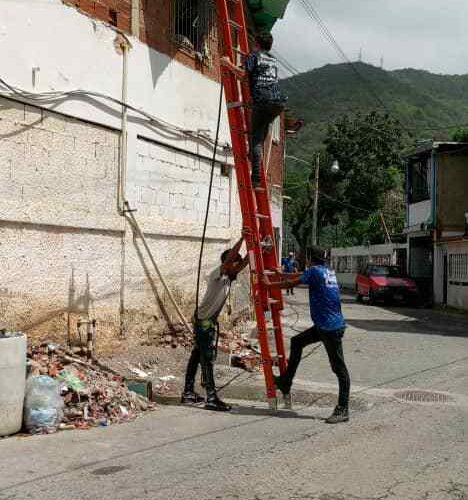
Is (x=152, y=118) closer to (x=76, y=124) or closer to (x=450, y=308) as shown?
(x=76, y=124)

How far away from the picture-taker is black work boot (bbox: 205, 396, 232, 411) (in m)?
8.12

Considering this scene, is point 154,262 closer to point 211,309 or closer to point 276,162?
point 211,309

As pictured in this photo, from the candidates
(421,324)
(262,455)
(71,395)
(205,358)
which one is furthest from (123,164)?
(421,324)

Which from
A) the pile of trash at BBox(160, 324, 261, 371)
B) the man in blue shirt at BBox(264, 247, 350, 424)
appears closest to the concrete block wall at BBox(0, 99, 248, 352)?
the pile of trash at BBox(160, 324, 261, 371)

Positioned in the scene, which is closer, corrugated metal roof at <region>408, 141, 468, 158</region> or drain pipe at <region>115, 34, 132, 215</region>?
drain pipe at <region>115, 34, 132, 215</region>

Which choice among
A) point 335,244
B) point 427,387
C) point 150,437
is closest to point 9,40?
point 150,437

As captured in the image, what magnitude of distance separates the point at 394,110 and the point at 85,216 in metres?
78.2

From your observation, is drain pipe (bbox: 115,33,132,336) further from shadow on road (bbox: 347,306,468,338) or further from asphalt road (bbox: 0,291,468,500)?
shadow on road (bbox: 347,306,468,338)

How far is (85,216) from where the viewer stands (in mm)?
9703

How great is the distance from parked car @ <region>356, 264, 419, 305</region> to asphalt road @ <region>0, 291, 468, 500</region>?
17.3 meters

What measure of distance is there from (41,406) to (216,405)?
2.07m

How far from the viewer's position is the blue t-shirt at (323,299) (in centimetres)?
763

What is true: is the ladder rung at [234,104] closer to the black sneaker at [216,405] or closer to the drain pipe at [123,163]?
the drain pipe at [123,163]

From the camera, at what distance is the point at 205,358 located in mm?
8297
